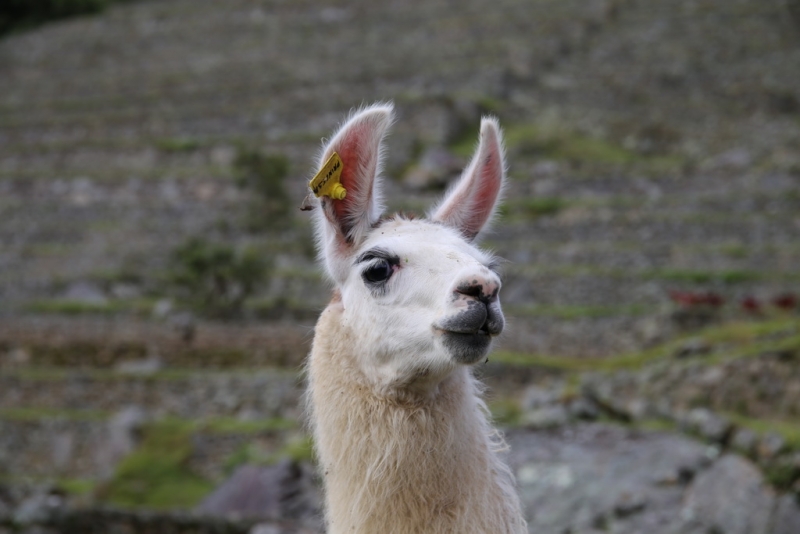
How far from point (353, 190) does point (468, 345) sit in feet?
2.24

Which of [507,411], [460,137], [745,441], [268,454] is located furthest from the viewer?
[460,137]

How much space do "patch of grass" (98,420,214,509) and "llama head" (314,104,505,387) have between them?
8.81m

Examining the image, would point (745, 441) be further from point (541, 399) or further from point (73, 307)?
point (73, 307)

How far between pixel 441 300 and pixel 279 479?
24.4 ft

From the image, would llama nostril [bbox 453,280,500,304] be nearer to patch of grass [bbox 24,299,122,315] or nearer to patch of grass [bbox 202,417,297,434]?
patch of grass [bbox 202,417,297,434]

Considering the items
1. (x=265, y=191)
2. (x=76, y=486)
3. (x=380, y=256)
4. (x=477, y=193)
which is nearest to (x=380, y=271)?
(x=380, y=256)

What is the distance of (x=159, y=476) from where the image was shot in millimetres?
12172

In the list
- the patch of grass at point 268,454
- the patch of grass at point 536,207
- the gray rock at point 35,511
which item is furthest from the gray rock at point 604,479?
the patch of grass at point 536,207

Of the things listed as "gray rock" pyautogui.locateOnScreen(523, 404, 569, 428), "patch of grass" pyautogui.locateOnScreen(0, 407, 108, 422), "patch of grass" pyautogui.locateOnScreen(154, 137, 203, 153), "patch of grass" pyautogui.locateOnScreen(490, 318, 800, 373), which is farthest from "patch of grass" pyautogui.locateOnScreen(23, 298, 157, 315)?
"gray rock" pyautogui.locateOnScreen(523, 404, 569, 428)

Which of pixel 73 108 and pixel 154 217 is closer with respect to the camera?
pixel 154 217

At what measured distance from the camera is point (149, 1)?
48906 mm

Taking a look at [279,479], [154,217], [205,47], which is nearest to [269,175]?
[154,217]

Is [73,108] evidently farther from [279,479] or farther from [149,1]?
[279,479]

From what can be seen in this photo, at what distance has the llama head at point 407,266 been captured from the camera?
9.41ft
